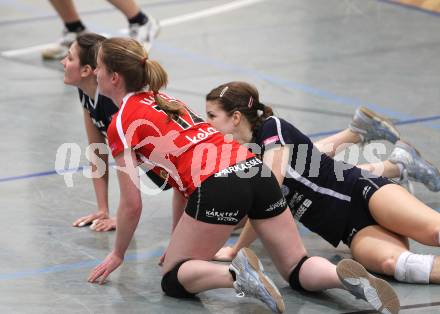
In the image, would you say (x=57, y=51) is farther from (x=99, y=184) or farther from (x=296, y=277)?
(x=296, y=277)

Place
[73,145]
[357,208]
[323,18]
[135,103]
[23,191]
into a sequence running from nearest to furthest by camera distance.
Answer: [135,103] < [357,208] < [23,191] < [73,145] < [323,18]

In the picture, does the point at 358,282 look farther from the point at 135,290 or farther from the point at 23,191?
the point at 23,191

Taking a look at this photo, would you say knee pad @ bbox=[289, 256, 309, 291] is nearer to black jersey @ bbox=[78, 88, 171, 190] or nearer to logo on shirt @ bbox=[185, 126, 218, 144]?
logo on shirt @ bbox=[185, 126, 218, 144]

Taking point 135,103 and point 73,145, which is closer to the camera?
point 135,103

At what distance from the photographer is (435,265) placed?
404 cm

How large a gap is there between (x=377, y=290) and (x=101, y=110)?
158 cm

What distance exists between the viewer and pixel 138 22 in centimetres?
737

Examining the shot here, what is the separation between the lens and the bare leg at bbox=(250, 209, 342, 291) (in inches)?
154

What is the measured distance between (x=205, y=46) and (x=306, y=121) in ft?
6.46

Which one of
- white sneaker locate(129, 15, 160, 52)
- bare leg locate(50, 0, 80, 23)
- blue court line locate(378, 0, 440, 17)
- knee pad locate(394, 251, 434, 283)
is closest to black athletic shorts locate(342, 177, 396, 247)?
knee pad locate(394, 251, 434, 283)

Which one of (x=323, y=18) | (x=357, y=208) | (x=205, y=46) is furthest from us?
(x=323, y=18)

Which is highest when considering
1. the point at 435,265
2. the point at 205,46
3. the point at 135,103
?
the point at 135,103

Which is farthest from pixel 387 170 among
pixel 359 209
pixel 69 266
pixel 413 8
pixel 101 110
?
pixel 413 8

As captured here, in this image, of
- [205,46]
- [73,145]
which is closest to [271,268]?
[73,145]
